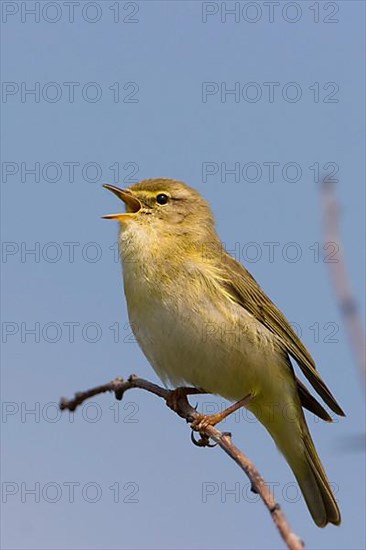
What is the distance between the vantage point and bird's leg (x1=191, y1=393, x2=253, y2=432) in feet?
15.7

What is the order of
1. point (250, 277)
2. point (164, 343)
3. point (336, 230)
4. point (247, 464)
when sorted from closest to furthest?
1. point (336, 230)
2. point (247, 464)
3. point (164, 343)
4. point (250, 277)

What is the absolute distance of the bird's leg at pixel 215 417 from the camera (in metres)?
4.79

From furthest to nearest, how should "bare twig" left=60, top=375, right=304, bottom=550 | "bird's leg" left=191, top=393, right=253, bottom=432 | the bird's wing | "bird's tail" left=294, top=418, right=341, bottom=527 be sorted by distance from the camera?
"bird's tail" left=294, top=418, right=341, bottom=527 < the bird's wing < "bird's leg" left=191, top=393, right=253, bottom=432 < "bare twig" left=60, top=375, right=304, bottom=550

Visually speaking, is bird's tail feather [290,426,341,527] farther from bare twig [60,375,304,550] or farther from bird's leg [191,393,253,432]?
bare twig [60,375,304,550]

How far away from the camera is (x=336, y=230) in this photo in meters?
1.99

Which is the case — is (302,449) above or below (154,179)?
below

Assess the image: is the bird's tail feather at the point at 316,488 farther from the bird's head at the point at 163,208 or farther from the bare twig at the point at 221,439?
the bird's head at the point at 163,208

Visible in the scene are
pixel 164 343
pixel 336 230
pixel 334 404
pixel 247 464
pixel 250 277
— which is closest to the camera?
pixel 336 230

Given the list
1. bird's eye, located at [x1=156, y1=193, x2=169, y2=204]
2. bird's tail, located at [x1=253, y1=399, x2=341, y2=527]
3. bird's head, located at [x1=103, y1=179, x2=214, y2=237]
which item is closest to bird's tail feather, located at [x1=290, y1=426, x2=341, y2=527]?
bird's tail, located at [x1=253, y1=399, x2=341, y2=527]

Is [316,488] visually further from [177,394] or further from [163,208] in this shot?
[163,208]

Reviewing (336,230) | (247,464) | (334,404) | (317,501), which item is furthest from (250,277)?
(336,230)

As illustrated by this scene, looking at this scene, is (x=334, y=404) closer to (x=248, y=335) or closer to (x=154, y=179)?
(x=248, y=335)

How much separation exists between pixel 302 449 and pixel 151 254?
1.67 metres

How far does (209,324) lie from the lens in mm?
5246
